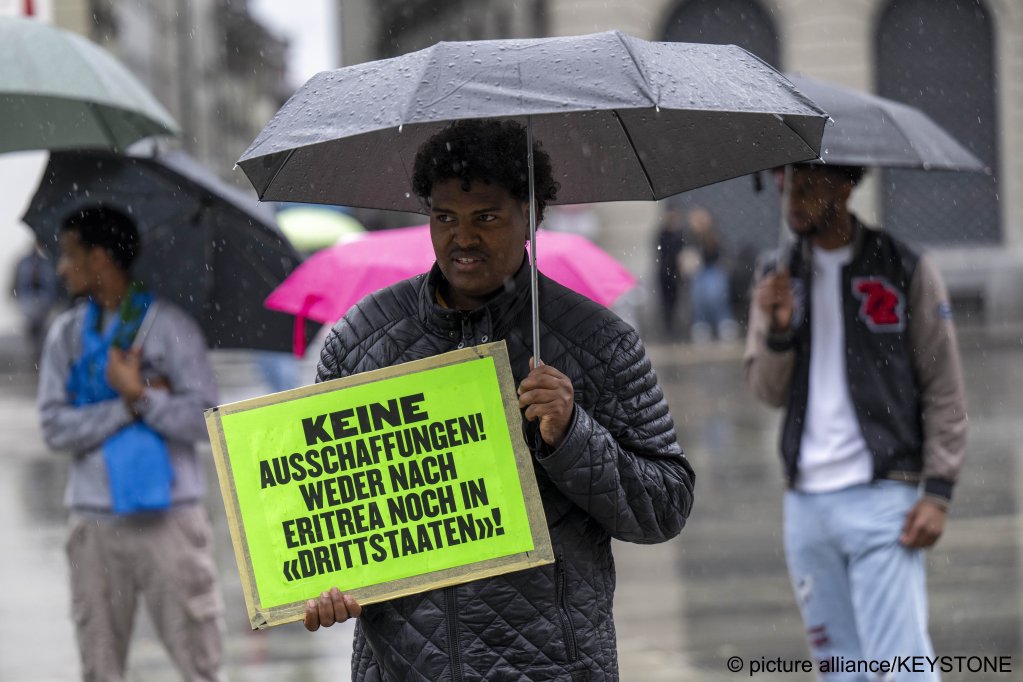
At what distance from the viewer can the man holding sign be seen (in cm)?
298

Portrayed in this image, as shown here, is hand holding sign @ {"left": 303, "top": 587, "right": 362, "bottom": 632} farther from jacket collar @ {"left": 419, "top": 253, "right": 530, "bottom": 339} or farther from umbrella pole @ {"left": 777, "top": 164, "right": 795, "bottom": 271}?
umbrella pole @ {"left": 777, "top": 164, "right": 795, "bottom": 271}

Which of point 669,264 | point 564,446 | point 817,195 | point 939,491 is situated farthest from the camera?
point 669,264

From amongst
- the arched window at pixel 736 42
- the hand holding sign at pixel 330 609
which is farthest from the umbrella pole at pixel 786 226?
the arched window at pixel 736 42

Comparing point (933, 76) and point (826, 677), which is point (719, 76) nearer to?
point (826, 677)

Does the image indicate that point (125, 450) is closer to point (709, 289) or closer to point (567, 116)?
point (567, 116)

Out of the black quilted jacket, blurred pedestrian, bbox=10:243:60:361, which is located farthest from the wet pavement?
blurred pedestrian, bbox=10:243:60:361

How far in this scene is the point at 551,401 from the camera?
2877mm

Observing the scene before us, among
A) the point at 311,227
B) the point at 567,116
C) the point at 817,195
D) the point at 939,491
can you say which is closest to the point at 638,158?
the point at 567,116

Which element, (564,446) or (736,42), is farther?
(736,42)

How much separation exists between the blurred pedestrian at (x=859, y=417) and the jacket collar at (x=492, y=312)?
187cm

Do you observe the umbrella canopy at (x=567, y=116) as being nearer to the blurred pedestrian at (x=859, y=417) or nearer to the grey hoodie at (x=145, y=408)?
the blurred pedestrian at (x=859, y=417)

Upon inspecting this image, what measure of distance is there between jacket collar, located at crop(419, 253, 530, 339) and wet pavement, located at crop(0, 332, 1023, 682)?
11.5ft

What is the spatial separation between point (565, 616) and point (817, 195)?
2197 millimetres

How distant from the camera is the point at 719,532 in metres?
9.17
